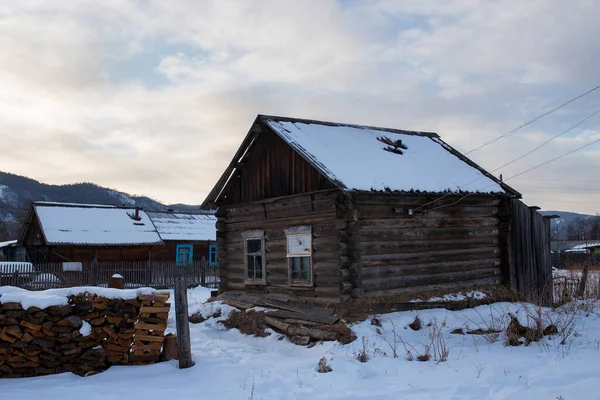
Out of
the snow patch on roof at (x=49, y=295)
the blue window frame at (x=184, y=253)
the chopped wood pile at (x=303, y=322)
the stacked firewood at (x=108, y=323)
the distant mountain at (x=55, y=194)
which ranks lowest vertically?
the chopped wood pile at (x=303, y=322)

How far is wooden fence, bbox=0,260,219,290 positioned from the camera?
24.8 meters

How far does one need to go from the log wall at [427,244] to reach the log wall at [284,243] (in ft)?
2.13

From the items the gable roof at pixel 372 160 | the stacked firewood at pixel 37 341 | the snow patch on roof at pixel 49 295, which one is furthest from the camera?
the gable roof at pixel 372 160

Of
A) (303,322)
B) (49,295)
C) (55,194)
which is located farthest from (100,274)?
(55,194)

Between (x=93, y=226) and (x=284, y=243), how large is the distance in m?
22.3

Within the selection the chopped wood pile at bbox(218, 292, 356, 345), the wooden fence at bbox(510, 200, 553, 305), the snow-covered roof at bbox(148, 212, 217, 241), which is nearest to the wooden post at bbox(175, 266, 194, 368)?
the chopped wood pile at bbox(218, 292, 356, 345)

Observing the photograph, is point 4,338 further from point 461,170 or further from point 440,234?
point 461,170

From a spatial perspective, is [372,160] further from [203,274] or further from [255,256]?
[203,274]

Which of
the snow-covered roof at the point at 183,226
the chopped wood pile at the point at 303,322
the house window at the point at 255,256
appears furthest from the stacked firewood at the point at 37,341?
the snow-covered roof at the point at 183,226

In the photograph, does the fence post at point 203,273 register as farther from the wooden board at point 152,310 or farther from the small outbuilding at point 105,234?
the wooden board at point 152,310

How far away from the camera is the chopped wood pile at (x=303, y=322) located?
11.9 metres

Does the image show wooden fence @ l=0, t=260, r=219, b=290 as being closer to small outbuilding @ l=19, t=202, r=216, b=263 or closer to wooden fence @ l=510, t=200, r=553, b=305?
small outbuilding @ l=19, t=202, r=216, b=263

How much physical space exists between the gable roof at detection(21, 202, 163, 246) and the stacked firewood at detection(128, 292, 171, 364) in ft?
75.9

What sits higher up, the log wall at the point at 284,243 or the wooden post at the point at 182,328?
the log wall at the point at 284,243
